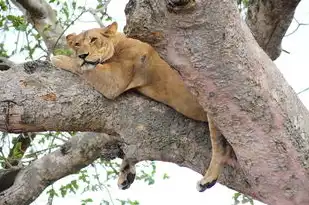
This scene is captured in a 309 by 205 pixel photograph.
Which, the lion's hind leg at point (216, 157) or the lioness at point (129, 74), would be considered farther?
the lioness at point (129, 74)

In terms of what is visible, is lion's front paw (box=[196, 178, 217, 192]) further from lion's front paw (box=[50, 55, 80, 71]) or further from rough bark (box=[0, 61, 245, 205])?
lion's front paw (box=[50, 55, 80, 71])

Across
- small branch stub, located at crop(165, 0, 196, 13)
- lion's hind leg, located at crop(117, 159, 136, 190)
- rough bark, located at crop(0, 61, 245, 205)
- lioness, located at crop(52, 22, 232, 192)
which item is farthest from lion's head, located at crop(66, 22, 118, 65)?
small branch stub, located at crop(165, 0, 196, 13)

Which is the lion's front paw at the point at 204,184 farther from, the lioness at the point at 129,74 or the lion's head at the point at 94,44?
the lion's head at the point at 94,44

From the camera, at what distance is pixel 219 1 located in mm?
1397

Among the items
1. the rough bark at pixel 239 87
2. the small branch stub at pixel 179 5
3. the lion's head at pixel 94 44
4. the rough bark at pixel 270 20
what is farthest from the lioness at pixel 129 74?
the small branch stub at pixel 179 5

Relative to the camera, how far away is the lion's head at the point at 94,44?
226 centimetres

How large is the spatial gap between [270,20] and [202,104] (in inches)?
28.6

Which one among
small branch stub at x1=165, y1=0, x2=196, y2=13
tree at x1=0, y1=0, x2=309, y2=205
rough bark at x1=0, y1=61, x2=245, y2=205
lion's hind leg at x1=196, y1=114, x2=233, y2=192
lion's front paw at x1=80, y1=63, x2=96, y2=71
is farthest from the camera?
lion's front paw at x1=80, y1=63, x2=96, y2=71

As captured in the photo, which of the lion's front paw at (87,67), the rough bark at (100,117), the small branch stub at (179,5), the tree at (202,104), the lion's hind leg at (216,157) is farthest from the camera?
the lion's front paw at (87,67)

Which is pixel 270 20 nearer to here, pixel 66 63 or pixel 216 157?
pixel 216 157

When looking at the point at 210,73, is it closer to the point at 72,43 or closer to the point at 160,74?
the point at 160,74

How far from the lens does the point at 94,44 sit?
2330mm

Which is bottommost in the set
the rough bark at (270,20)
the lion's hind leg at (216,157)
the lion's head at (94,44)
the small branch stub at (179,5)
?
the lion's hind leg at (216,157)

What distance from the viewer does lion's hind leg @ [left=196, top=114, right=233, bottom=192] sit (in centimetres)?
192
